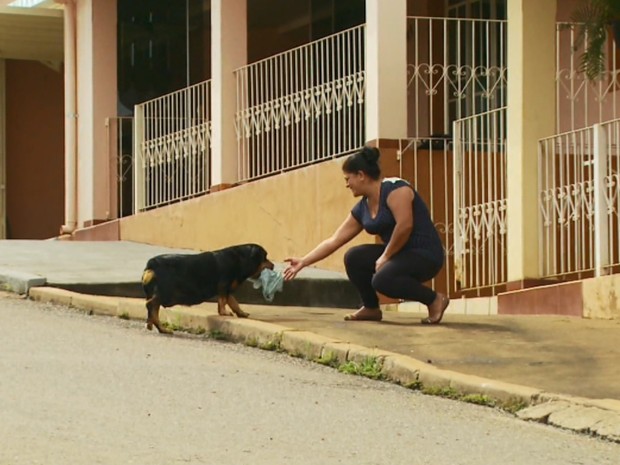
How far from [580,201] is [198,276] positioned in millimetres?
2948

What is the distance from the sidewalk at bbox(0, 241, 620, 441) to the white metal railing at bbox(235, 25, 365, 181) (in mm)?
2113

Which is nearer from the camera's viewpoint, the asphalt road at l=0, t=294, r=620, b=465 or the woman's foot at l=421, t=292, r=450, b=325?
the asphalt road at l=0, t=294, r=620, b=465

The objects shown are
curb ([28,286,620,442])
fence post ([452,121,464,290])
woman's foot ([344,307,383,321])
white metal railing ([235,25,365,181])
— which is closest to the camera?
curb ([28,286,620,442])

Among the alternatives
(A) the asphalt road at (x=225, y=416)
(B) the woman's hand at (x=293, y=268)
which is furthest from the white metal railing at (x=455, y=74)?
(A) the asphalt road at (x=225, y=416)

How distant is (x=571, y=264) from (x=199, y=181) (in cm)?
638

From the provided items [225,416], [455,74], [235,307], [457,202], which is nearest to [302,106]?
[455,74]

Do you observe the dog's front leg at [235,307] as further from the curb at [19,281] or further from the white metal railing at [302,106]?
the white metal railing at [302,106]

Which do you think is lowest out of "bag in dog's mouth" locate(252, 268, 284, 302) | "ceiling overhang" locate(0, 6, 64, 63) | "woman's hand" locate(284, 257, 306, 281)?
"bag in dog's mouth" locate(252, 268, 284, 302)

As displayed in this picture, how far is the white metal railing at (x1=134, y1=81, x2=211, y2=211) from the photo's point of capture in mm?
18859

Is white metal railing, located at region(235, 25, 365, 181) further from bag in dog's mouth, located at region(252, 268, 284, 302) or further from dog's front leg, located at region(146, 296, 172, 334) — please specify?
dog's front leg, located at region(146, 296, 172, 334)

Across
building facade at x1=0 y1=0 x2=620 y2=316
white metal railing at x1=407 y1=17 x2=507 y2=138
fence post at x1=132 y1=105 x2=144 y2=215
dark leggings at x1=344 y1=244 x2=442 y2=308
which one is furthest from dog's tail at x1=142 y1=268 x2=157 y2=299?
fence post at x1=132 y1=105 x2=144 y2=215

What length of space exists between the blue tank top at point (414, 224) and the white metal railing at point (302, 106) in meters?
3.71

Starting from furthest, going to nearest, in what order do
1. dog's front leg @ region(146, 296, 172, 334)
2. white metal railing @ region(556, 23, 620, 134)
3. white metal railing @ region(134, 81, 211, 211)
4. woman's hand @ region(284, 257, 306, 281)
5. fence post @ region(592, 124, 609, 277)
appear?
white metal railing @ region(134, 81, 211, 211), white metal railing @ region(556, 23, 620, 134), fence post @ region(592, 124, 609, 277), dog's front leg @ region(146, 296, 172, 334), woman's hand @ region(284, 257, 306, 281)

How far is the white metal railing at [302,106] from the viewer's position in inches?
626
